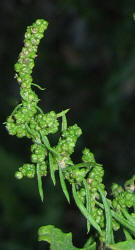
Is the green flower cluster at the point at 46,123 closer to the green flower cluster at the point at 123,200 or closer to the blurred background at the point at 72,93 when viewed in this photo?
the green flower cluster at the point at 123,200

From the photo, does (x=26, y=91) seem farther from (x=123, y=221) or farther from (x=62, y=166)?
(x=123, y=221)

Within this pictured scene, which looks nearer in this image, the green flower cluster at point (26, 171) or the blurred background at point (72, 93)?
the green flower cluster at point (26, 171)

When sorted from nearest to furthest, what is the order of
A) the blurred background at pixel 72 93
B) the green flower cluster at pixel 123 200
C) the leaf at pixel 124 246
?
the leaf at pixel 124 246, the green flower cluster at pixel 123 200, the blurred background at pixel 72 93

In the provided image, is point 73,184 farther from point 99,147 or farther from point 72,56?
point 72,56

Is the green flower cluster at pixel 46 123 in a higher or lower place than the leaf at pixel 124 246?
higher

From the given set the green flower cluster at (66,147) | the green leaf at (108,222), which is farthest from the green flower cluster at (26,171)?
the green leaf at (108,222)

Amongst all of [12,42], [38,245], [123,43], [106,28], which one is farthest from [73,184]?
[12,42]

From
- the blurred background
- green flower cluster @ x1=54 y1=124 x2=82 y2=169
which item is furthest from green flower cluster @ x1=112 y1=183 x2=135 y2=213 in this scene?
the blurred background

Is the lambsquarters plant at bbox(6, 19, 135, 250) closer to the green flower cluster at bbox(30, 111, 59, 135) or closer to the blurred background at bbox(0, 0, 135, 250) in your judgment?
the green flower cluster at bbox(30, 111, 59, 135)
